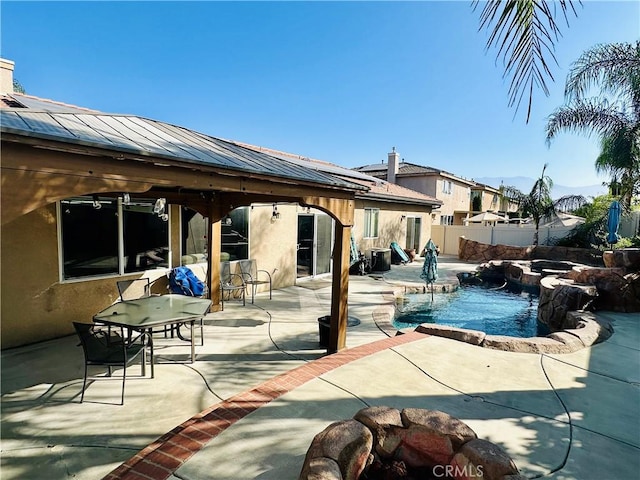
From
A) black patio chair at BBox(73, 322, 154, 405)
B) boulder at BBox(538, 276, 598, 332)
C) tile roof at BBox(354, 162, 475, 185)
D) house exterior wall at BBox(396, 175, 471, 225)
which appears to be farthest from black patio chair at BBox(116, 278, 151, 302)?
tile roof at BBox(354, 162, 475, 185)

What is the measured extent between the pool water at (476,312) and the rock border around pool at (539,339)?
222 centimetres

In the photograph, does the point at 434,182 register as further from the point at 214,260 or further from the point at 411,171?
the point at 214,260

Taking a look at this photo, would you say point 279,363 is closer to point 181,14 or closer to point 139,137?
point 139,137

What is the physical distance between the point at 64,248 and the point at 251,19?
975 cm

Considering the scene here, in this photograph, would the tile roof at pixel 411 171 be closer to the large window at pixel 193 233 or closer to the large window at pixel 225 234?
the large window at pixel 225 234

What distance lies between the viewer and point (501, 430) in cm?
339

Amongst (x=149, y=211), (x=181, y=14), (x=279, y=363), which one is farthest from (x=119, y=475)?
(x=181, y=14)

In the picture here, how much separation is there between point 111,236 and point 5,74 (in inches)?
192

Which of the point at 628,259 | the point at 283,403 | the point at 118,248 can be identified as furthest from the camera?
the point at 628,259

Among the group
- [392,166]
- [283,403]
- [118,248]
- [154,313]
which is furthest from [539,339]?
[392,166]

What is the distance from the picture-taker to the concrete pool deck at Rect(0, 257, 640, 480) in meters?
2.93

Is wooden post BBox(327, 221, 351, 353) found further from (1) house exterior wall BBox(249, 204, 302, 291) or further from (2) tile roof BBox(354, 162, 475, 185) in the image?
(2) tile roof BBox(354, 162, 475, 185)

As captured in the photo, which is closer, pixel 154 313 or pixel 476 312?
pixel 154 313

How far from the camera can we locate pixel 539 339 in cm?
596
